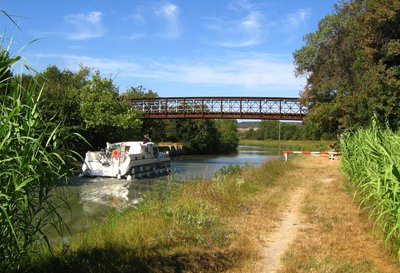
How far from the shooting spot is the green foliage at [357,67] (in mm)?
20062

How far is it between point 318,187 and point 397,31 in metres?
10.4

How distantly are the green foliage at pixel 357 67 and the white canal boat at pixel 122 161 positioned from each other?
39.5 ft

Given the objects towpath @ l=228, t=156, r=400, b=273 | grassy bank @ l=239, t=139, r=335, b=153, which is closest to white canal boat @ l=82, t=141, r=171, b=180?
towpath @ l=228, t=156, r=400, b=273

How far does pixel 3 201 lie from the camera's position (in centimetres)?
392

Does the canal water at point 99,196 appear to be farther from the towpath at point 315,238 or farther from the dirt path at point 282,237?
the dirt path at point 282,237

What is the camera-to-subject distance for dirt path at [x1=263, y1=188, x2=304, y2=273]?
6441 mm

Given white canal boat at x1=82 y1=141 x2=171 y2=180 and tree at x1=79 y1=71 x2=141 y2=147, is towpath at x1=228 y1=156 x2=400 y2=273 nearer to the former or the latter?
white canal boat at x1=82 y1=141 x2=171 y2=180

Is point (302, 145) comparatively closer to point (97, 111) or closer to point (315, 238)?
point (97, 111)

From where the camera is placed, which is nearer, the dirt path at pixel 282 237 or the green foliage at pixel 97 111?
the dirt path at pixel 282 237

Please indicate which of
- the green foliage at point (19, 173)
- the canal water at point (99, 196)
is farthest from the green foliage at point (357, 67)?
the green foliage at point (19, 173)

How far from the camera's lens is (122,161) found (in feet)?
87.8

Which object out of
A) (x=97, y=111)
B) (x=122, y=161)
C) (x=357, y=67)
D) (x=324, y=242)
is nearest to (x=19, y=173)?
(x=324, y=242)

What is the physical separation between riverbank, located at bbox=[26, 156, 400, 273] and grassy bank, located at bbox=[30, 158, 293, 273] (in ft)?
0.04

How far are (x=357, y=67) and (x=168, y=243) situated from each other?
1905cm
